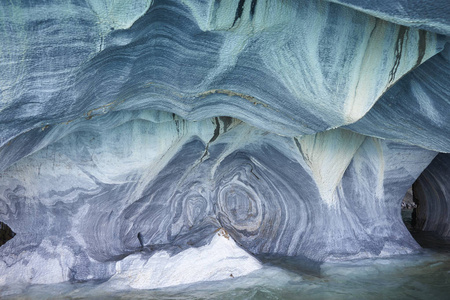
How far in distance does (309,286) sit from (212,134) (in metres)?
1.80

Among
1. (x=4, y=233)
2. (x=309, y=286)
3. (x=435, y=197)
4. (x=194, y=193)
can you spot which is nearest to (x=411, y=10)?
(x=309, y=286)

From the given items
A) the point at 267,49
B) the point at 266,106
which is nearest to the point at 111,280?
the point at 266,106

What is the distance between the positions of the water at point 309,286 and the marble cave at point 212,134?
0.18 meters

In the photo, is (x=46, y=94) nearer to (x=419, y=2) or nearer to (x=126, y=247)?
(x=419, y=2)

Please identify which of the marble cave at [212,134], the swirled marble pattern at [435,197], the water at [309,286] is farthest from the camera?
the swirled marble pattern at [435,197]

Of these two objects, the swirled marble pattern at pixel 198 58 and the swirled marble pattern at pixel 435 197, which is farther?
the swirled marble pattern at pixel 435 197

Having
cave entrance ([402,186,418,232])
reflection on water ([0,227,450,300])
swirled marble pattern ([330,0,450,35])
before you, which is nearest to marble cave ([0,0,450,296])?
swirled marble pattern ([330,0,450,35])

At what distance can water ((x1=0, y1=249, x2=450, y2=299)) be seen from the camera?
3.64m

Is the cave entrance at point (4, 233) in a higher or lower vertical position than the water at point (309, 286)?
higher

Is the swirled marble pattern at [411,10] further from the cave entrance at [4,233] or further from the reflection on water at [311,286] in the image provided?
the cave entrance at [4,233]

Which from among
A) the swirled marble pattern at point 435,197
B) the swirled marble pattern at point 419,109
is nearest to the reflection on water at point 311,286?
the swirled marble pattern at point 419,109

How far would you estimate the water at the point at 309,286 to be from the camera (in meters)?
3.64

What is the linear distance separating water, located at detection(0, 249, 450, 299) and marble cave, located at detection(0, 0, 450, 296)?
18cm

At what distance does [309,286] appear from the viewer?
380 cm
